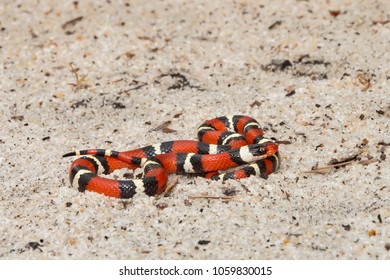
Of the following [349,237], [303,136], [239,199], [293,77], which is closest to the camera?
[349,237]

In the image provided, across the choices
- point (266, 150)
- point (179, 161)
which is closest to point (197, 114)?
point (179, 161)

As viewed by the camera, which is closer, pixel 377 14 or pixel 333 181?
pixel 333 181

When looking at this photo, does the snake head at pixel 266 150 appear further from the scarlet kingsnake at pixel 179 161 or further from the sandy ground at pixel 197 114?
the sandy ground at pixel 197 114

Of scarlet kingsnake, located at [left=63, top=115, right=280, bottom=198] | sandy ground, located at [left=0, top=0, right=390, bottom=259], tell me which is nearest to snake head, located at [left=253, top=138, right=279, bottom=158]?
scarlet kingsnake, located at [left=63, top=115, right=280, bottom=198]

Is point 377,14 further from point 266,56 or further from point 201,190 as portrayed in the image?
point 201,190

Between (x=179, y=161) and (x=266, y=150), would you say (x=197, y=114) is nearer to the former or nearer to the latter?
(x=179, y=161)

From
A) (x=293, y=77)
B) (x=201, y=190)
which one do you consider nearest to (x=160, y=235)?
(x=201, y=190)

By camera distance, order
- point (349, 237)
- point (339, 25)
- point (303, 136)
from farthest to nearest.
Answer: point (339, 25) → point (303, 136) → point (349, 237)
